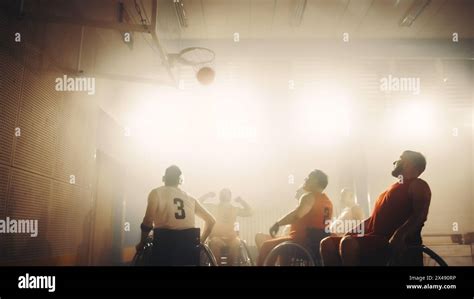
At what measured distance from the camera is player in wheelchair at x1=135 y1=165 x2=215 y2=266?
2709 mm

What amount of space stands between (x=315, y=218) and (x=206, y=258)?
105cm

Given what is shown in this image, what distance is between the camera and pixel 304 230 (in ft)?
10.1

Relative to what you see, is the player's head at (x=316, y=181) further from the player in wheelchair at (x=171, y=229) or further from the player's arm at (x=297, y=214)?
the player in wheelchair at (x=171, y=229)

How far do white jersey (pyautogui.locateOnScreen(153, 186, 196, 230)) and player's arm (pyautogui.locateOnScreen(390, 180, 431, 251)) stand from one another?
168cm

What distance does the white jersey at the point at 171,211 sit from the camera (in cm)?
320

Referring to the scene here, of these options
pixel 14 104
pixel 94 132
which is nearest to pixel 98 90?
pixel 94 132

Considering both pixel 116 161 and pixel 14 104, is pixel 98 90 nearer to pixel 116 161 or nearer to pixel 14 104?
pixel 116 161

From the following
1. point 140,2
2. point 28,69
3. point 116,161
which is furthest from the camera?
point 116,161

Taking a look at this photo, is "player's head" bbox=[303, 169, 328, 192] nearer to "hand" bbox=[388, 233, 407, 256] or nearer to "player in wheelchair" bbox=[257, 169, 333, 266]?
"player in wheelchair" bbox=[257, 169, 333, 266]

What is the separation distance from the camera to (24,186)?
3348 millimetres

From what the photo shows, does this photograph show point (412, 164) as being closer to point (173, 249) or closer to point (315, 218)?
point (315, 218)

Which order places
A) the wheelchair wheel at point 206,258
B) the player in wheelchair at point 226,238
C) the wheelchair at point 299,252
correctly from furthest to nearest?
1. the player in wheelchair at point 226,238
2. the wheelchair wheel at point 206,258
3. the wheelchair at point 299,252

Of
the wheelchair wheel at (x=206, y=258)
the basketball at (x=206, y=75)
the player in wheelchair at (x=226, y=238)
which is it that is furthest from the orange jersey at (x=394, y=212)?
the basketball at (x=206, y=75)
